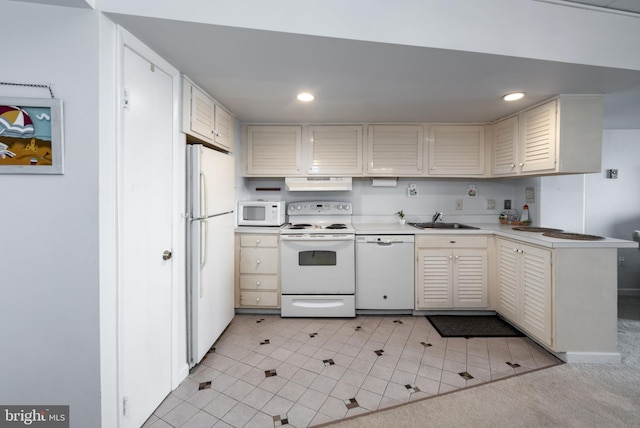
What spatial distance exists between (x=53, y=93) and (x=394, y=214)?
3312mm

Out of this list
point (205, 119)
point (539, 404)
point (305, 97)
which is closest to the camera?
point (539, 404)

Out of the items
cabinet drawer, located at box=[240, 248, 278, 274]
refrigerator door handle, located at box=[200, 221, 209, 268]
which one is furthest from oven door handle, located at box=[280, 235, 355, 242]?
refrigerator door handle, located at box=[200, 221, 209, 268]

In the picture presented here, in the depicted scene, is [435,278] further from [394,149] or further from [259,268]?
[259,268]

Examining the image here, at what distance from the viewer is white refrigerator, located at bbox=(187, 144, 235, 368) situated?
6.97 ft

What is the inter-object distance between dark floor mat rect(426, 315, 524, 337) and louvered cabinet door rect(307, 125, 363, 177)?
1.83 meters

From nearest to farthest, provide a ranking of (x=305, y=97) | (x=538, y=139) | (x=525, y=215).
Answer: (x=305, y=97) < (x=538, y=139) < (x=525, y=215)

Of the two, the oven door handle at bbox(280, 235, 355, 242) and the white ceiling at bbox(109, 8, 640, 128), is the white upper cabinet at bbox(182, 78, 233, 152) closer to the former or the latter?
the white ceiling at bbox(109, 8, 640, 128)

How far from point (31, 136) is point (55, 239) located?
0.47 meters

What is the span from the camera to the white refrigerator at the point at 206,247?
212 centimetres

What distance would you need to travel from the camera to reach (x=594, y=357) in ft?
7.30

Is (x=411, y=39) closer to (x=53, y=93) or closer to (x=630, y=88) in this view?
(x=53, y=93)

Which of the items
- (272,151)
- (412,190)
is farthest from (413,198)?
(272,151)

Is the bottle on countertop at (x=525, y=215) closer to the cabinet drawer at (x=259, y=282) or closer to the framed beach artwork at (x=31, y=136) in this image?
the cabinet drawer at (x=259, y=282)

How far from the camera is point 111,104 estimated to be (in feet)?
4.48
